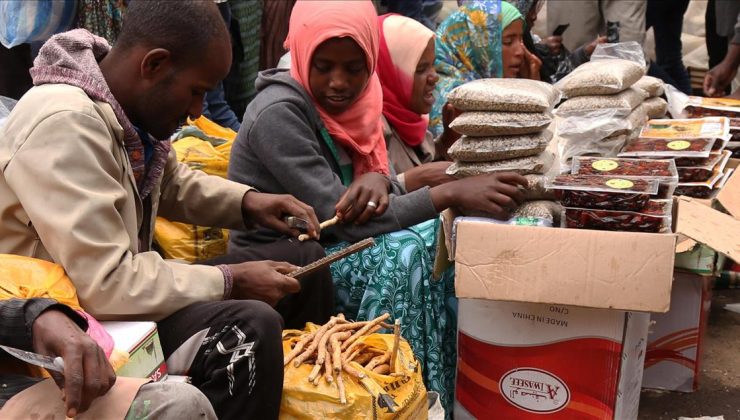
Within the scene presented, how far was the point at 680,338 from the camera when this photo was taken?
11.4 ft

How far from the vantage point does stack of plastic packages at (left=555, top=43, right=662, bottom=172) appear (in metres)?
3.52

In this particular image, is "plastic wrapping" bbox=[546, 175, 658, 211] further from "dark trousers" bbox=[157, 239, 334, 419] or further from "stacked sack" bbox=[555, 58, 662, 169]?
"dark trousers" bbox=[157, 239, 334, 419]

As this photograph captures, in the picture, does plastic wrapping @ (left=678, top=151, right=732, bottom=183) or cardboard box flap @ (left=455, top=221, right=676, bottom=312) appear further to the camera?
plastic wrapping @ (left=678, top=151, right=732, bottom=183)

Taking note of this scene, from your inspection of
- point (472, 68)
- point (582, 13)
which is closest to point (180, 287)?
point (472, 68)

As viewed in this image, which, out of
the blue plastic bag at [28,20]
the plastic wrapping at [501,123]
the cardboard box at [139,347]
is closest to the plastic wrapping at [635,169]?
the plastic wrapping at [501,123]

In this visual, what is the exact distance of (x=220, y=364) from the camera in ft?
7.26

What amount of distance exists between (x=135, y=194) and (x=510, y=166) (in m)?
1.33

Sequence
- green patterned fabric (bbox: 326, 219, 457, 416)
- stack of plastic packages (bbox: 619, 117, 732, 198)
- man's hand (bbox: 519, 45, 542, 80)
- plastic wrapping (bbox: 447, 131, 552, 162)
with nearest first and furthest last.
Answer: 1. green patterned fabric (bbox: 326, 219, 457, 416)
2. plastic wrapping (bbox: 447, 131, 552, 162)
3. stack of plastic packages (bbox: 619, 117, 732, 198)
4. man's hand (bbox: 519, 45, 542, 80)

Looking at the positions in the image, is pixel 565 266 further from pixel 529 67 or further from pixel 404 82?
pixel 529 67

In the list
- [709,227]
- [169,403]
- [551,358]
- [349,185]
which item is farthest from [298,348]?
[709,227]

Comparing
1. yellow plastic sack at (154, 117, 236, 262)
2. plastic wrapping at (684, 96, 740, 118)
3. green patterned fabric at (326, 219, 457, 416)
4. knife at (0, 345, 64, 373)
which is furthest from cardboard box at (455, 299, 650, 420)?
plastic wrapping at (684, 96, 740, 118)

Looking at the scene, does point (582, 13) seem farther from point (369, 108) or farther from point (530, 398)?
point (530, 398)

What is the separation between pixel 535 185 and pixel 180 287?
4.45ft

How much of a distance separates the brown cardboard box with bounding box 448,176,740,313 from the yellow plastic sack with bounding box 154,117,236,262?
50.1 inches
